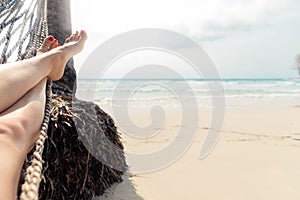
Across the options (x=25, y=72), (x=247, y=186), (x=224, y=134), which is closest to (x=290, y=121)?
(x=224, y=134)

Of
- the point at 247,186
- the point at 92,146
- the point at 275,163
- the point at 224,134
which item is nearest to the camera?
the point at 92,146

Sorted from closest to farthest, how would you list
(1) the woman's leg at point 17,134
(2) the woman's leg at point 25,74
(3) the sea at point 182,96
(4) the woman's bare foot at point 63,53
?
1. (1) the woman's leg at point 17,134
2. (2) the woman's leg at point 25,74
3. (4) the woman's bare foot at point 63,53
4. (3) the sea at point 182,96

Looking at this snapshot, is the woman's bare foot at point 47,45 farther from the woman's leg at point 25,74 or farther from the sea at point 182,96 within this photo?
the sea at point 182,96

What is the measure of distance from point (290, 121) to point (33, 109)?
4844 mm

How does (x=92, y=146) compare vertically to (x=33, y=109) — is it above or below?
below

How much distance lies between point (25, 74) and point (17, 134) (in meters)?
0.39

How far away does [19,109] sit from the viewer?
3.41 ft

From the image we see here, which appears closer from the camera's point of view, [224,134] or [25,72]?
[25,72]

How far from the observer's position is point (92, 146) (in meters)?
1.46

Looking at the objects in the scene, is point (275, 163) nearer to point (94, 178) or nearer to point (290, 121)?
point (94, 178)

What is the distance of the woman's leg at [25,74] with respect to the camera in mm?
1065

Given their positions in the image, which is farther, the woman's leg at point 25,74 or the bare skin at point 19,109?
the woman's leg at point 25,74

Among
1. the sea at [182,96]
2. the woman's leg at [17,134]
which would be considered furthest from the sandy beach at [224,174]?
the sea at [182,96]

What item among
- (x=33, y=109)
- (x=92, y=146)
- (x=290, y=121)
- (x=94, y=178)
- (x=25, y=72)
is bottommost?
(x=290, y=121)
